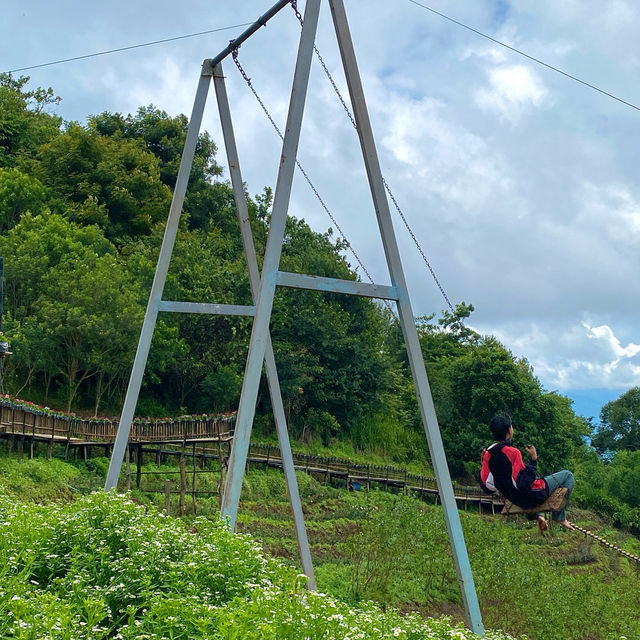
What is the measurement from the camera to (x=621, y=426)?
185ft

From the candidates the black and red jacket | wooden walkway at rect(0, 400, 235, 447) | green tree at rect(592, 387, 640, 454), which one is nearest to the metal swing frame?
the black and red jacket

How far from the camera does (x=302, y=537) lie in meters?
7.94

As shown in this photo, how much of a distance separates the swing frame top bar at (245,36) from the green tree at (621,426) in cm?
5243

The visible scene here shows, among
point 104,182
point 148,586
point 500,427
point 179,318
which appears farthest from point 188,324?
point 148,586

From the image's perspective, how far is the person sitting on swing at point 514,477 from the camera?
7402mm

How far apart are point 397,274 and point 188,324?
26524 mm

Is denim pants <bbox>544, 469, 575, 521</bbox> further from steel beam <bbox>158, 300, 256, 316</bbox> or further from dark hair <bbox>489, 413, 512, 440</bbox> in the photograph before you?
steel beam <bbox>158, 300, 256, 316</bbox>

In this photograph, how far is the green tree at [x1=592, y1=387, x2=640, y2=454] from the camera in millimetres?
55719

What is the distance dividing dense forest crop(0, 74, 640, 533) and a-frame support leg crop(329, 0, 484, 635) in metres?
20.6

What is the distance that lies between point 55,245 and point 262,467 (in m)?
10.2

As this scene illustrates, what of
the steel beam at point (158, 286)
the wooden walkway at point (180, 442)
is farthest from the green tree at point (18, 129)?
the steel beam at point (158, 286)

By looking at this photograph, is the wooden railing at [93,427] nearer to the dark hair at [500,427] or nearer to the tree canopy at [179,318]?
the tree canopy at [179,318]

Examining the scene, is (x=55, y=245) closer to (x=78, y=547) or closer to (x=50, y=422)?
(x=50, y=422)

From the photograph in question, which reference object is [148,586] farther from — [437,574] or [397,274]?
[437,574]
